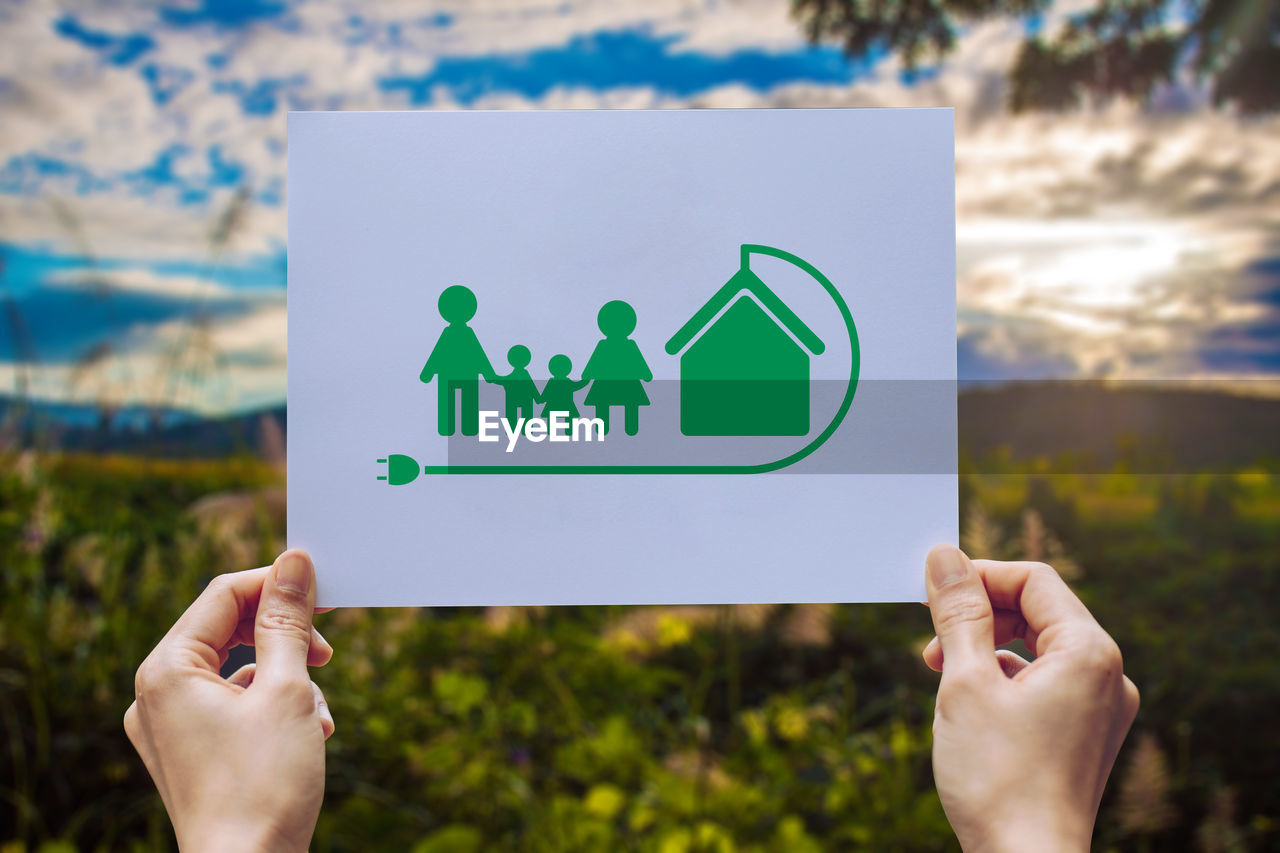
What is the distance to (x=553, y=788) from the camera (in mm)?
2113

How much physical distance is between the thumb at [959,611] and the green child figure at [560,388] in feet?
1.73

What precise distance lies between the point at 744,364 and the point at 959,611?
0.42 metres

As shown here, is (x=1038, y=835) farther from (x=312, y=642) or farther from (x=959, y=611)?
(x=312, y=642)

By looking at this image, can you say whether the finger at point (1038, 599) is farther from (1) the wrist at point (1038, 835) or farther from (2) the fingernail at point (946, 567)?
(1) the wrist at point (1038, 835)

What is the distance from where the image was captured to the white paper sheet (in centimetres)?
102


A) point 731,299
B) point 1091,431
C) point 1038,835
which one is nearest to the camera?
point 1038,835

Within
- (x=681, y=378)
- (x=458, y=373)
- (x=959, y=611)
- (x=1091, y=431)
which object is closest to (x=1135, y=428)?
(x=1091, y=431)

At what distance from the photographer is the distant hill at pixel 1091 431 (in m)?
2.68

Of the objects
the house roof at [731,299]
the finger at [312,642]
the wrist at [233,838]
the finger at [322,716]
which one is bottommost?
the wrist at [233,838]

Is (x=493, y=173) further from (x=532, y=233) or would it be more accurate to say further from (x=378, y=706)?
(x=378, y=706)

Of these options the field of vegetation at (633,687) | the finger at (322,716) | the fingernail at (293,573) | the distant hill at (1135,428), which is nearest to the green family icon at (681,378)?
the fingernail at (293,573)

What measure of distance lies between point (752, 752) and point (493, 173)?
1.85 metres

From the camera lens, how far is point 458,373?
1018 millimetres

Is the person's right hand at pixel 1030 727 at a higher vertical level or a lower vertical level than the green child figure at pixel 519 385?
lower
